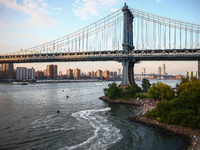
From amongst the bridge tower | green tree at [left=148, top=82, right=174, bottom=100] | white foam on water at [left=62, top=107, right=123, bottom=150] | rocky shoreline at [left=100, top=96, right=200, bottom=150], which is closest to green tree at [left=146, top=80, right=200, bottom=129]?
rocky shoreline at [left=100, top=96, right=200, bottom=150]

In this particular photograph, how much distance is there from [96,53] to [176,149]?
196 ft

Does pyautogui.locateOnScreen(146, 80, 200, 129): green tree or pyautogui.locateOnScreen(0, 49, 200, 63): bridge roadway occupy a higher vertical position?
pyautogui.locateOnScreen(0, 49, 200, 63): bridge roadway

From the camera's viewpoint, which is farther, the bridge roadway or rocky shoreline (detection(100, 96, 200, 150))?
the bridge roadway

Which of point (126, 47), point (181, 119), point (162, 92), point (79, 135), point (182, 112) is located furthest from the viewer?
point (126, 47)

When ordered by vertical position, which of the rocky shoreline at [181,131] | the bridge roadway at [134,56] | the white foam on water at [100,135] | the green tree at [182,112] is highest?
the bridge roadway at [134,56]

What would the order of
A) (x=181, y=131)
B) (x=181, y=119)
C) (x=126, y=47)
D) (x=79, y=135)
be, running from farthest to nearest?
Answer: 1. (x=126, y=47)
2. (x=181, y=119)
3. (x=181, y=131)
4. (x=79, y=135)

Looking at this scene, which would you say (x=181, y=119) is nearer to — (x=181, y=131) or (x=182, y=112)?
(x=182, y=112)

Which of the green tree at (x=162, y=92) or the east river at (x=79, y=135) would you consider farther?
the green tree at (x=162, y=92)

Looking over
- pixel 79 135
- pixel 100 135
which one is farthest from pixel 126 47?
pixel 79 135

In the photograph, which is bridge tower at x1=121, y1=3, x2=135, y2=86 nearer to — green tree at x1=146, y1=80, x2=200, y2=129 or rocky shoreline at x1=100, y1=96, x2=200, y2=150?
green tree at x1=146, y1=80, x2=200, y2=129

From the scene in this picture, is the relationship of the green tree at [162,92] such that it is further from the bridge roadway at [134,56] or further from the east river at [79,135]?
the bridge roadway at [134,56]

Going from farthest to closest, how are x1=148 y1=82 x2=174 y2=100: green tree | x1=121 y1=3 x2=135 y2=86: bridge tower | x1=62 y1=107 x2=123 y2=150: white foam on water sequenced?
x1=121 y1=3 x2=135 y2=86: bridge tower → x1=148 y1=82 x2=174 y2=100: green tree → x1=62 y1=107 x2=123 y2=150: white foam on water

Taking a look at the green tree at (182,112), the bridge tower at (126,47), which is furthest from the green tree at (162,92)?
the bridge tower at (126,47)

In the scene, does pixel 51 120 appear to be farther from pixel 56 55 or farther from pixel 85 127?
pixel 56 55
